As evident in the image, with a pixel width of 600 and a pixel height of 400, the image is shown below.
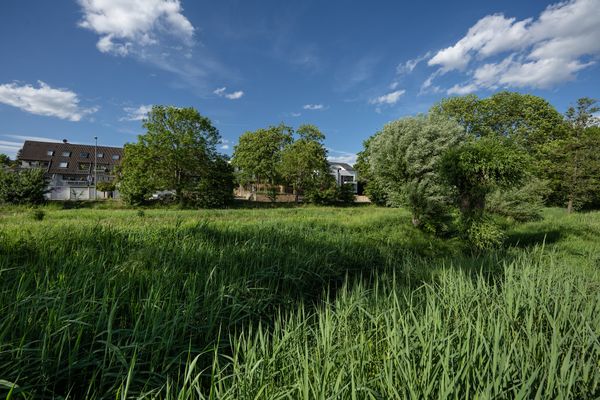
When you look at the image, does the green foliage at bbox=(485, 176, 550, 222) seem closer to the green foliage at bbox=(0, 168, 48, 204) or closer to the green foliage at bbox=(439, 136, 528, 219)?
the green foliage at bbox=(439, 136, 528, 219)

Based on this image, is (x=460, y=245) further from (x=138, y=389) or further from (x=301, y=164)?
(x=301, y=164)

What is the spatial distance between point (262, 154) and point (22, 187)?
2142 cm

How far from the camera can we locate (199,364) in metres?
2.46

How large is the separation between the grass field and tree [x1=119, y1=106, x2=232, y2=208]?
64.0 feet

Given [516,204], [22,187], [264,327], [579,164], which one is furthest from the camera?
[579,164]

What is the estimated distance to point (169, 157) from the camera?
23.7 metres

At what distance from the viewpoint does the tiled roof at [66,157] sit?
151 ft

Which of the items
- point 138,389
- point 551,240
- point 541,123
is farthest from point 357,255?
point 541,123

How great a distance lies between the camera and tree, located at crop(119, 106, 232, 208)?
75.2 ft

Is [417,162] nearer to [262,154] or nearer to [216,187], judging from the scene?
[216,187]

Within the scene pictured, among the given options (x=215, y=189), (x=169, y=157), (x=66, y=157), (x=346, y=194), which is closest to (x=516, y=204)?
(x=346, y=194)

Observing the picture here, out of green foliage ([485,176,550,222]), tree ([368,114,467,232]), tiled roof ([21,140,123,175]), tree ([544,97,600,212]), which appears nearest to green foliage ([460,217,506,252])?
tree ([368,114,467,232])

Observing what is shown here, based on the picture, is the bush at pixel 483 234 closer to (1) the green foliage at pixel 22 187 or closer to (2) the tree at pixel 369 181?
(2) the tree at pixel 369 181

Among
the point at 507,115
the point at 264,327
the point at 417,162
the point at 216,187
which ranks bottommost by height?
the point at 264,327
